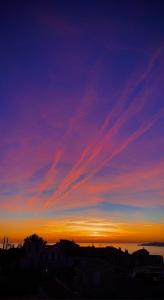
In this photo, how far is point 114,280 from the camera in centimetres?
3709

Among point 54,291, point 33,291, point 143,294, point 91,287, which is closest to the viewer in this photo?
point 143,294

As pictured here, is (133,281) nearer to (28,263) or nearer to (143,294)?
(143,294)

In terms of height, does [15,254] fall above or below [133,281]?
above

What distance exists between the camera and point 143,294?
34.8 metres

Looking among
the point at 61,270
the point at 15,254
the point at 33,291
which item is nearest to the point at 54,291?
the point at 33,291

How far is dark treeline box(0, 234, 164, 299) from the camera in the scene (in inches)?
1427

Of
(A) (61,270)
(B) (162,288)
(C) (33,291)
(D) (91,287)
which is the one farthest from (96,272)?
(A) (61,270)

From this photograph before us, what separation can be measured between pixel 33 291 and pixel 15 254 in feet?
96.5

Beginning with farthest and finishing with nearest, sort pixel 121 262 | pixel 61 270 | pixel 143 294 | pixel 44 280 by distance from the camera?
pixel 121 262, pixel 61 270, pixel 44 280, pixel 143 294

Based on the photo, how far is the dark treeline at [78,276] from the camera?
36.2 meters

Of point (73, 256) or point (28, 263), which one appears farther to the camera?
point (73, 256)

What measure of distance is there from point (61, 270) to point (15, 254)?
10.3m

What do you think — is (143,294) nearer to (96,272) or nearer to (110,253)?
(96,272)

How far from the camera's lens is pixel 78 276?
139 feet
